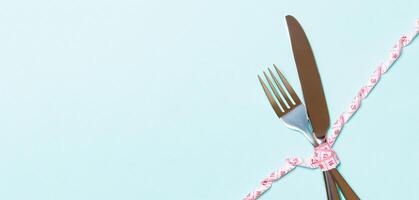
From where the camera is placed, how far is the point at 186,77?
85cm

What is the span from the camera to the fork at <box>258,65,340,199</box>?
0.75 meters

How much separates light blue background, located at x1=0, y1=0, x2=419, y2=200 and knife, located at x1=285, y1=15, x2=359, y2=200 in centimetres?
2

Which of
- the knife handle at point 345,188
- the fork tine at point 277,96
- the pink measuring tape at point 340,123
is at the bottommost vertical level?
the knife handle at point 345,188

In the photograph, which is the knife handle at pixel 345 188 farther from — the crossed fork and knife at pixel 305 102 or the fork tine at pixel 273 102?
the fork tine at pixel 273 102

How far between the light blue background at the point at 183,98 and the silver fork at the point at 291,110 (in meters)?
0.02

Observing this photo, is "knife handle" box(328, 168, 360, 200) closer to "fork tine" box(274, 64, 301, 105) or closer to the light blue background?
the light blue background

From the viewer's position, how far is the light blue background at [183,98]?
762mm

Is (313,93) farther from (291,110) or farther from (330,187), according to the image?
(330,187)

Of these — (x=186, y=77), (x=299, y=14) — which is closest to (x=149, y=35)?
(x=186, y=77)

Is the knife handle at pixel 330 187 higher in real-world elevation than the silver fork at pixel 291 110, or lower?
lower

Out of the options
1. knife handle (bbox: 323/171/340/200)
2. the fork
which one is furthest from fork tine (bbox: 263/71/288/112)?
knife handle (bbox: 323/171/340/200)

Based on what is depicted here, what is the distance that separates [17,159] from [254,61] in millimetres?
459

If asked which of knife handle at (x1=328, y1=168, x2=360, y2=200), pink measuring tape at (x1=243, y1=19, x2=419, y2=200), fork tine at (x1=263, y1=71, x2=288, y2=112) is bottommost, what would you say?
knife handle at (x1=328, y1=168, x2=360, y2=200)

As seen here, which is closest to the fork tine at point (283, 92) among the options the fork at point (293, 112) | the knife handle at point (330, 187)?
the fork at point (293, 112)
